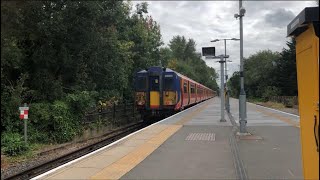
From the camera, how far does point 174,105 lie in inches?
1147

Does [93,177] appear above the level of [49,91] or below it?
below

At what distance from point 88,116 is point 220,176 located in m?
17.4

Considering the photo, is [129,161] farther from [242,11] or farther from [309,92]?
[242,11]

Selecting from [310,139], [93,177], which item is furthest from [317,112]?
[93,177]

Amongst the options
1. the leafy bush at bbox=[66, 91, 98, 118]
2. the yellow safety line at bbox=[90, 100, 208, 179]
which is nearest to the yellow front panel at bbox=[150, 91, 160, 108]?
the leafy bush at bbox=[66, 91, 98, 118]

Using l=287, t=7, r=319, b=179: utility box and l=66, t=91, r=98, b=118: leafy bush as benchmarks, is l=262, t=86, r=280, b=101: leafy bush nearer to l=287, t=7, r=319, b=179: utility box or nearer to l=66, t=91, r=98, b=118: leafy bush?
l=66, t=91, r=98, b=118: leafy bush

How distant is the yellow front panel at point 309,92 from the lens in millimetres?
4812

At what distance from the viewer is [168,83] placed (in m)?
28.7

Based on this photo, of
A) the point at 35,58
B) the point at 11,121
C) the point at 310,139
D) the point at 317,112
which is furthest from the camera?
the point at 35,58

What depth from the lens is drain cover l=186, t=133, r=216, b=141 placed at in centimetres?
1481

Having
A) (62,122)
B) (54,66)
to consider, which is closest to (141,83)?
(54,66)

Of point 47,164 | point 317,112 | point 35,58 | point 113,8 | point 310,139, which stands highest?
point 113,8

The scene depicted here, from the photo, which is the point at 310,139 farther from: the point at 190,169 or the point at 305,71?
the point at 190,169

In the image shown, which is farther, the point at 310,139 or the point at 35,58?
the point at 35,58
